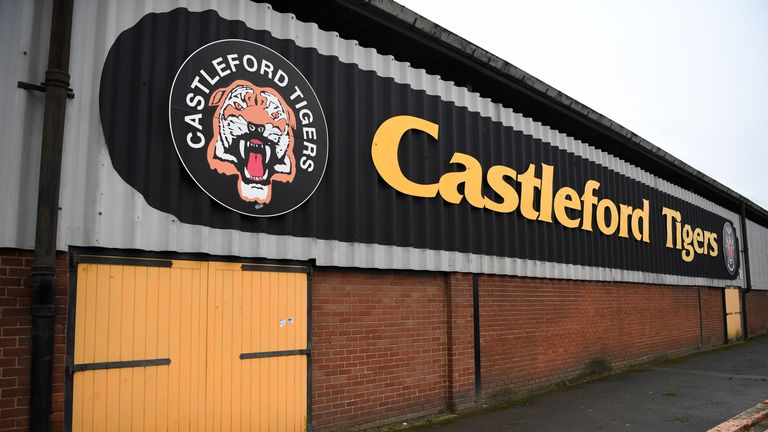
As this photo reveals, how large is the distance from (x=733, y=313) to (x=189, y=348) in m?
21.3

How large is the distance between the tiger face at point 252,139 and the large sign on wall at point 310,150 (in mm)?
12

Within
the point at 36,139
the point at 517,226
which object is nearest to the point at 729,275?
the point at 517,226

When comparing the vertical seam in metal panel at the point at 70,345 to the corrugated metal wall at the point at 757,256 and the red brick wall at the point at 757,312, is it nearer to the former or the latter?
the red brick wall at the point at 757,312

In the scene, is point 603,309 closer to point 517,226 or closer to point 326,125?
point 517,226

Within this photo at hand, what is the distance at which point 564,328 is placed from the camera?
451 inches

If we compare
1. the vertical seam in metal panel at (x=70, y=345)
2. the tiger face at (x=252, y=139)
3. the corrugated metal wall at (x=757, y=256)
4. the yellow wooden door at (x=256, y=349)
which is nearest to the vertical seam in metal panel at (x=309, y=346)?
the yellow wooden door at (x=256, y=349)

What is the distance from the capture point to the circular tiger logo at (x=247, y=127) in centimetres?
595

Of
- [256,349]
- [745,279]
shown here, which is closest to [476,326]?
[256,349]

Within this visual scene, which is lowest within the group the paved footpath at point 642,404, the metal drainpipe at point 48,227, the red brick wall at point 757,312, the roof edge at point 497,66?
the paved footpath at point 642,404

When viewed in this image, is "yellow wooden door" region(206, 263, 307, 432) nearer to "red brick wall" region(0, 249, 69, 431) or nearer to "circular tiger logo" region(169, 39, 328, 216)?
"circular tiger logo" region(169, 39, 328, 216)

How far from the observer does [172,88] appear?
5.82 m

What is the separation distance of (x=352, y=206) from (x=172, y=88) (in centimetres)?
258

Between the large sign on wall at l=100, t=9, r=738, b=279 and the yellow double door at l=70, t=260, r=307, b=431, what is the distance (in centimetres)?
67

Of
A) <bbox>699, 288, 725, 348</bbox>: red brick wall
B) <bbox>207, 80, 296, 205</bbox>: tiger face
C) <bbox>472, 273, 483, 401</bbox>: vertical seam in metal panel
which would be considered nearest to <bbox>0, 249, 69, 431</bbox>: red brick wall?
<bbox>207, 80, 296, 205</bbox>: tiger face
